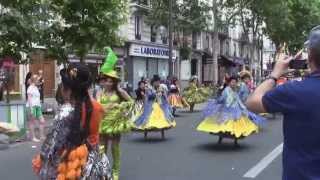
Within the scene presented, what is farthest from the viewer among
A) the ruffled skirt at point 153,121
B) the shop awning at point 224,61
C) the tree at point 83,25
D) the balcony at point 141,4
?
the shop awning at point 224,61

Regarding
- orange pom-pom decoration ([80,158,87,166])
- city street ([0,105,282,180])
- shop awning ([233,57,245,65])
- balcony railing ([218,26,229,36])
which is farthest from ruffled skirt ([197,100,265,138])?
shop awning ([233,57,245,65])

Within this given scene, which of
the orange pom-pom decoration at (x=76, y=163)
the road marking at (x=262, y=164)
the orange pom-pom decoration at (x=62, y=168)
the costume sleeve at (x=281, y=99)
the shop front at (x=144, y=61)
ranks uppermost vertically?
the shop front at (x=144, y=61)

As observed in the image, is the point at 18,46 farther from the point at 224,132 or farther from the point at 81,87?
the point at 81,87

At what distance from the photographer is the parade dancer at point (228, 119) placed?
13.0 meters

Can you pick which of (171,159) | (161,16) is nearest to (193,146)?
(171,159)

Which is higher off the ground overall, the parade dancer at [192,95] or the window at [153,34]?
the window at [153,34]

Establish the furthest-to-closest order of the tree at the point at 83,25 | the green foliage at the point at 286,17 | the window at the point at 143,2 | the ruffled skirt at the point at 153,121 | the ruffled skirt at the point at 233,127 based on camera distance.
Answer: the green foliage at the point at 286,17 → the window at the point at 143,2 → the tree at the point at 83,25 → the ruffled skirt at the point at 153,121 → the ruffled skirt at the point at 233,127

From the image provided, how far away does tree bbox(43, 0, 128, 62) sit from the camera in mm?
22844

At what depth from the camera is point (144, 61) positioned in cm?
4412

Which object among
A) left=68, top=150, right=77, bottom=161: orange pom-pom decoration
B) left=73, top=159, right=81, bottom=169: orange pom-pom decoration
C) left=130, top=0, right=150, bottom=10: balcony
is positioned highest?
left=130, top=0, right=150, bottom=10: balcony

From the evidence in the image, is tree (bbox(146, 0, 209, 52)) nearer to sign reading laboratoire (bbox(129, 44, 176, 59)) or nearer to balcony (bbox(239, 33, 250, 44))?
sign reading laboratoire (bbox(129, 44, 176, 59))

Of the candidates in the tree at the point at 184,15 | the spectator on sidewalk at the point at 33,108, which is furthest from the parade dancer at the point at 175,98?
the tree at the point at 184,15

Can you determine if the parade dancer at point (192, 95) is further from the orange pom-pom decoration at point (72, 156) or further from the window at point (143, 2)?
the orange pom-pom decoration at point (72, 156)

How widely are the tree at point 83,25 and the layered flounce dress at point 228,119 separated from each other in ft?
34.2
